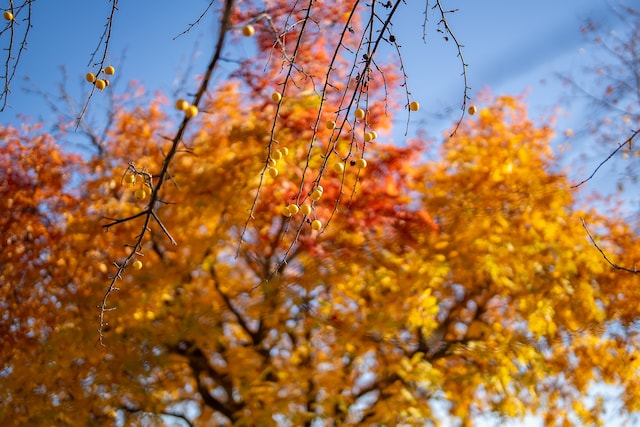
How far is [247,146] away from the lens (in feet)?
16.0

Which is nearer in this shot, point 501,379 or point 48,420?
point 48,420

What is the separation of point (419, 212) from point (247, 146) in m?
1.66

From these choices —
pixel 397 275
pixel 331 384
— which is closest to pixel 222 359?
pixel 331 384

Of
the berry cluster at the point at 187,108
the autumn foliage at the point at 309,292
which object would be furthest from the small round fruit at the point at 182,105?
the autumn foliage at the point at 309,292

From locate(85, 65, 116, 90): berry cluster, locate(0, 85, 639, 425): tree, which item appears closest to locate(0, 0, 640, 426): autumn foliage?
locate(0, 85, 639, 425): tree

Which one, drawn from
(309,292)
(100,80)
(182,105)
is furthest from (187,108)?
(309,292)

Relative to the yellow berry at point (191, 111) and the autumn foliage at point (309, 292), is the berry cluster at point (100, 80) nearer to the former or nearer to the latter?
the yellow berry at point (191, 111)

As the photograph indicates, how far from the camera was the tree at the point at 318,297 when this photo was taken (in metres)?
4.55

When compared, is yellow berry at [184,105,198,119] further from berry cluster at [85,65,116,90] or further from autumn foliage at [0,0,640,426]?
autumn foliage at [0,0,640,426]

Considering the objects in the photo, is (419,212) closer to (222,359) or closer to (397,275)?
(397,275)

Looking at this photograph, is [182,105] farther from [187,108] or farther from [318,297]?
[318,297]

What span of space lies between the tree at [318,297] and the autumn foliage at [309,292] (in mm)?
20

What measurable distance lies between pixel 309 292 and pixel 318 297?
198 millimetres

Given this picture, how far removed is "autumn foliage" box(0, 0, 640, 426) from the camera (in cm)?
454
